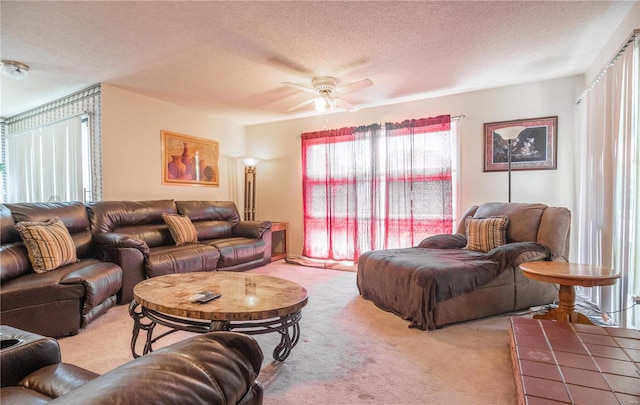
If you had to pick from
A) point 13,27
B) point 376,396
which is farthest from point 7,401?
point 13,27

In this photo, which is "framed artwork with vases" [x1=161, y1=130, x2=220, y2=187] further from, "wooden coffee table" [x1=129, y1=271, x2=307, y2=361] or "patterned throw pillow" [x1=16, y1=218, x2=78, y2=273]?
"wooden coffee table" [x1=129, y1=271, x2=307, y2=361]

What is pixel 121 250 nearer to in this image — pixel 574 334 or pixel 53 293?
pixel 53 293

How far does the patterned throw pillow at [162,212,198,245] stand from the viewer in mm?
3891

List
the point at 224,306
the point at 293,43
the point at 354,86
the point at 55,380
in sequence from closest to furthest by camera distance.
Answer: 1. the point at 55,380
2. the point at 224,306
3. the point at 293,43
4. the point at 354,86

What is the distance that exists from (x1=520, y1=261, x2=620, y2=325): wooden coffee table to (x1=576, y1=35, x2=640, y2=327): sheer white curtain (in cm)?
26

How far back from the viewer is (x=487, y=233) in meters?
3.15

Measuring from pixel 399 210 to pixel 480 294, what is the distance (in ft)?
6.75

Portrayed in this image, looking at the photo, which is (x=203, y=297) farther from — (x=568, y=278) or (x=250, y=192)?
(x=250, y=192)

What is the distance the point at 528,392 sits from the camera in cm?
129

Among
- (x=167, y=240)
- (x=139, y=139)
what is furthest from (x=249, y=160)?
(x=167, y=240)

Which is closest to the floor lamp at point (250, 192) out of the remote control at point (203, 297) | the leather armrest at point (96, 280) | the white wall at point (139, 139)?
the white wall at point (139, 139)

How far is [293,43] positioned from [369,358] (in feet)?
8.43

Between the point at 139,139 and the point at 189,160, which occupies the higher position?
the point at 139,139

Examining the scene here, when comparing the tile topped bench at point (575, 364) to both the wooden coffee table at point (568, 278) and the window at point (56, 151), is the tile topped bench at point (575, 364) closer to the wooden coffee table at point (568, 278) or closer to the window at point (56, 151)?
the wooden coffee table at point (568, 278)
